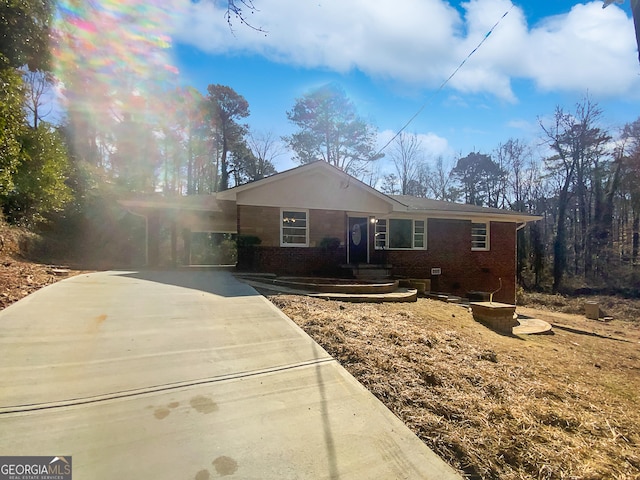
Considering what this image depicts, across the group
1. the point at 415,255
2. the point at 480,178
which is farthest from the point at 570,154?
the point at 415,255

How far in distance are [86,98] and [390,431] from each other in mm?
27793

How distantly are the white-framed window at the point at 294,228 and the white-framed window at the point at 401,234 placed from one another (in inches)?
126

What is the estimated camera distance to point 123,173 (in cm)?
2317

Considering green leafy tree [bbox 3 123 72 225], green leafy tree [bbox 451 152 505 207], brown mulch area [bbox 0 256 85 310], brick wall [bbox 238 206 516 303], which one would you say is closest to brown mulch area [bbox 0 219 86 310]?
brown mulch area [bbox 0 256 85 310]

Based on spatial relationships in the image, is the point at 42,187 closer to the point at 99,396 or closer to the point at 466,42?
the point at 99,396

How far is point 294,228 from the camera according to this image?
11.5m

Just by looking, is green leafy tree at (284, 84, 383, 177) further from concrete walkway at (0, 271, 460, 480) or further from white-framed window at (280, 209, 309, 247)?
concrete walkway at (0, 271, 460, 480)

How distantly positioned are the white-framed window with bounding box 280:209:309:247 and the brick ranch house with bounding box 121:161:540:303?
0.03m

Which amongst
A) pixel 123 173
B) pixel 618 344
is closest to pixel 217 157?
pixel 123 173

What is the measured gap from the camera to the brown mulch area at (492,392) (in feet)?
7.69

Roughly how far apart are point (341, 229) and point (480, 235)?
704 cm

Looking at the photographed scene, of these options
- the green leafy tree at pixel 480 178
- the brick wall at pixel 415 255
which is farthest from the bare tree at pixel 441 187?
the brick wall at pixel 415 255

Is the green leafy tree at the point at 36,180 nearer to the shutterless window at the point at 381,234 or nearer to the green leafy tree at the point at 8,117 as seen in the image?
→ the green leafy tree at the point at 8,117

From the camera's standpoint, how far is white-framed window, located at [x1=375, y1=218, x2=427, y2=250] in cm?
1337
